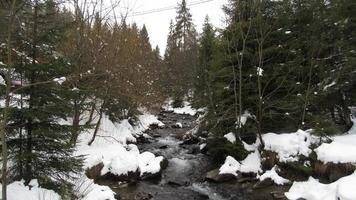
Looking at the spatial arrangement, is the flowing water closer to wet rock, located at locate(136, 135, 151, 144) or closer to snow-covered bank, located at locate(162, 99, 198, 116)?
wet rock, located at locate(136, 135, 151, 144)

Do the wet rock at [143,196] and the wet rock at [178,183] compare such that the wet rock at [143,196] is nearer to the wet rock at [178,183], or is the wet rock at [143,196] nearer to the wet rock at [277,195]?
the wet rock at [178,183]

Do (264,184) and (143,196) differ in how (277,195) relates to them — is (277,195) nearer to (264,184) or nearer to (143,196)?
(264,184)

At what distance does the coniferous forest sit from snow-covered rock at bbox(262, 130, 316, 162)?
0.06m

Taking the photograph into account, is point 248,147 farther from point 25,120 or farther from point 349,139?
point 25,120

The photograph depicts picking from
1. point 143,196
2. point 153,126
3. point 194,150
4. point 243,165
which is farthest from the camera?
point 153,126

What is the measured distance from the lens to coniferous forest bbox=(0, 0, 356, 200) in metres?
9.37

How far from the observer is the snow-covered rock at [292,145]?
49.6ft

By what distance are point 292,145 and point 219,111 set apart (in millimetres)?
4743

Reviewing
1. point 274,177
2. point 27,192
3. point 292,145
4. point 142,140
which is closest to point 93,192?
point 27,192

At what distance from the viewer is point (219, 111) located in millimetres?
19172

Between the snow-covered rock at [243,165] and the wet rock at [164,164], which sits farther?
the wet rock at [164,164]

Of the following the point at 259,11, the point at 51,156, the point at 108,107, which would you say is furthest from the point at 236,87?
the point at 51,156

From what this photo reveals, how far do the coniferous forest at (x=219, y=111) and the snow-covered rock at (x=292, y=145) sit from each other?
56mm

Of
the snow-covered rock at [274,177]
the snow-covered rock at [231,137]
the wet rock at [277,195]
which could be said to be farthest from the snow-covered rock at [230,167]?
the wet rock at [277,195]
